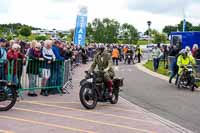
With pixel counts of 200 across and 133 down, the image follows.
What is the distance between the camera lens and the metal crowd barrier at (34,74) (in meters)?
13.6

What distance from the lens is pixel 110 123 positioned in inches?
408

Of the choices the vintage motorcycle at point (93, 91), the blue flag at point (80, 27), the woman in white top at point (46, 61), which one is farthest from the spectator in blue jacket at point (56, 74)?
the blue flag at point (80, 27)

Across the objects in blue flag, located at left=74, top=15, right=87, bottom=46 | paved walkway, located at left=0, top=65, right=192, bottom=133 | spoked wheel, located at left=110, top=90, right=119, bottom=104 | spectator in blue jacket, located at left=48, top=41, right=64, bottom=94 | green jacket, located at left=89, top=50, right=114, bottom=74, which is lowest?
paved walkway, located at left=0, top=65, right=192, bottom=133

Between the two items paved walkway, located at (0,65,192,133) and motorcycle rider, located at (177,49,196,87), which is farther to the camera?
motorcycle rider, located at (177,49,196,87)

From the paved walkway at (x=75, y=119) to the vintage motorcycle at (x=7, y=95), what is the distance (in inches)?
6.9

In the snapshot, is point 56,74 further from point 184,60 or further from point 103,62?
point 184,60

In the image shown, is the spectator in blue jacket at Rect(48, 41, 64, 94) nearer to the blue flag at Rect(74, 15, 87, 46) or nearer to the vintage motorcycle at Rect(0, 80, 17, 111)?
the vintage motorcycle at Rect(0, 80, 17, 111)

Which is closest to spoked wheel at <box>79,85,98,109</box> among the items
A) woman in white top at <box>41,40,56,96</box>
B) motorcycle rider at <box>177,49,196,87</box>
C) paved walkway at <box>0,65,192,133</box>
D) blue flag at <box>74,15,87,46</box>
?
paved walkway at <box>0,65,192,133</box>

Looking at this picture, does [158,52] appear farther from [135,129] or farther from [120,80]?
[135,129]

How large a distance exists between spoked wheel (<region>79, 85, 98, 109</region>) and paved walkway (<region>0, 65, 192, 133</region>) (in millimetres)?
173

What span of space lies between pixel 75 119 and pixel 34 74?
4.26 m

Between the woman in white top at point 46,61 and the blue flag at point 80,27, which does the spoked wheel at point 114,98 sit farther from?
the blue flag at point 80,27

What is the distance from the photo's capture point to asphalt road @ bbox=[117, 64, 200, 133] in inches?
453

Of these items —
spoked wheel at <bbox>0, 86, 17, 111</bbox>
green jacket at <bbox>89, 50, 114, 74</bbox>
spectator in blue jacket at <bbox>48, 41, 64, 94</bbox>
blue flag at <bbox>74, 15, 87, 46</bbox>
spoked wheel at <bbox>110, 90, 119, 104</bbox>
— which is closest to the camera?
spoked wheel at <bbox>0, 86, 17, 111</bbox>
